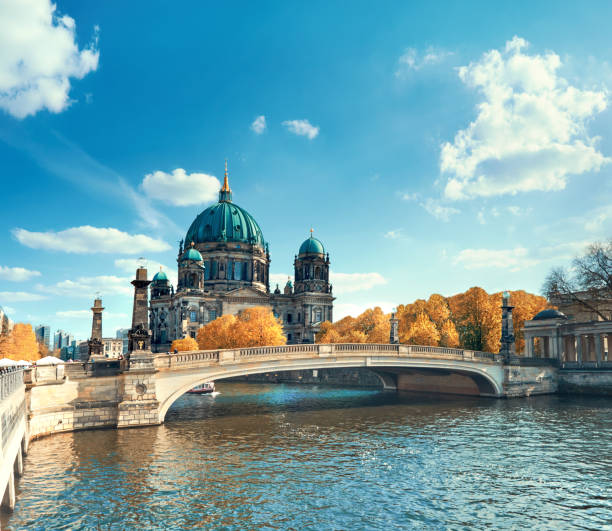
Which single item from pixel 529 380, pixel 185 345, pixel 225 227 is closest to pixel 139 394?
pixel 529 380

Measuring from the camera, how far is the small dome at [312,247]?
4493 inches

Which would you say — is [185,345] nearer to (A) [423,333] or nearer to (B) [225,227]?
(A) [423,333]

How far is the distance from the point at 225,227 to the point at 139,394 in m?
87.8

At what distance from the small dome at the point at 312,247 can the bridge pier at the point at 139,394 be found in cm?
8104

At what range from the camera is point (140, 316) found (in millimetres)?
35344

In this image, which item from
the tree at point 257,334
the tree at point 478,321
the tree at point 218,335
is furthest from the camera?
the tree at point 218,335

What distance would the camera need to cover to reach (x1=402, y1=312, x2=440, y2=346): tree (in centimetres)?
6688

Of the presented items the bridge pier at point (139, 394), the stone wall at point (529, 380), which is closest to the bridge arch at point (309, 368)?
the bridge pier at point (139, 394)

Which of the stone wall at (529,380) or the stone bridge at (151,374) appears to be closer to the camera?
the stone bridge at (151,374)

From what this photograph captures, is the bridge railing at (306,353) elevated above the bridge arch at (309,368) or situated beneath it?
elevated above

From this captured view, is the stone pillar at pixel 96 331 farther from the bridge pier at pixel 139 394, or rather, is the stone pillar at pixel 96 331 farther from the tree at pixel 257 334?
the tree at pixel 257 334

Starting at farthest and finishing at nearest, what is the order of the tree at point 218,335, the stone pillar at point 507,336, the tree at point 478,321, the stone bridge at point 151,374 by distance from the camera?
the tree at point 218,335 → the tree at point 478,321 → the stone pillar at point 507,336 → the stone bridge at point 151,374

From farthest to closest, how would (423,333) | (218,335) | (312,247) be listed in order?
(312,247), (218,335), (423,333)

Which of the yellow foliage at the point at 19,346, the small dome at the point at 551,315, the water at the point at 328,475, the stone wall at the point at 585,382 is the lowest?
the water at the point at 328,475
